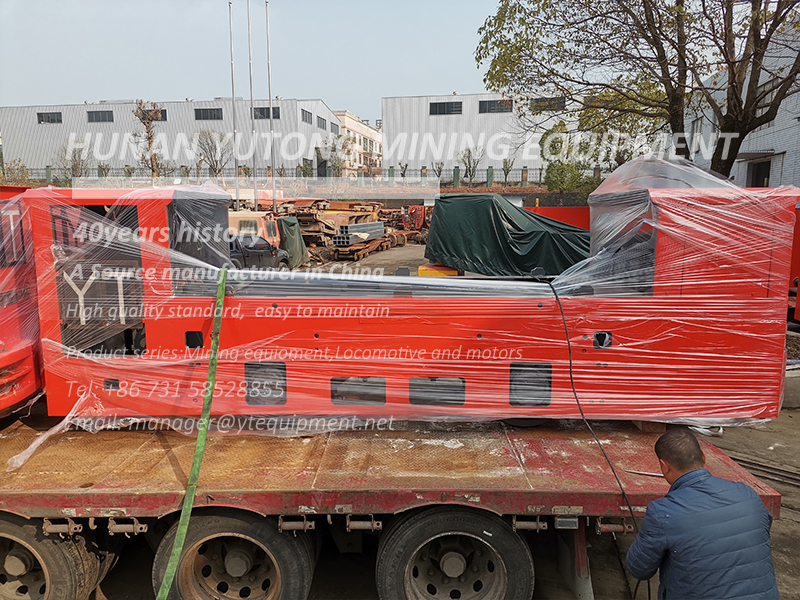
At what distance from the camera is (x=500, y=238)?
1252 cm

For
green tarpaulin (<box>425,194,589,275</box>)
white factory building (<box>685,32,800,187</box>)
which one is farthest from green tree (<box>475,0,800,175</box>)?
white factory building (<box>685,32,800,187</box>)

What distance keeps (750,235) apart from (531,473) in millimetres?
2104

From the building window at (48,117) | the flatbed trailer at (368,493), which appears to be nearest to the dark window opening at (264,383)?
the flatbed trailer at (368,493)

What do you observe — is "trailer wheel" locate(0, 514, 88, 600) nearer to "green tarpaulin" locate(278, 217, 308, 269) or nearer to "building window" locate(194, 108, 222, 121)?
"green tarpaulin" locate(278, 217, 308, 269)

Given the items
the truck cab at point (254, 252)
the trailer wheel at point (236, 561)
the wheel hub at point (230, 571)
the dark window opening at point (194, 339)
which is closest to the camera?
the trailer wheel at point (236, 561)

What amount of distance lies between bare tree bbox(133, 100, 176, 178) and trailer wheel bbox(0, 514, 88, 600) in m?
24.9

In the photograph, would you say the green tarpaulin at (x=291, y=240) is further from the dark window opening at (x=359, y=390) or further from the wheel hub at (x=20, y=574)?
the wheel hub at (x=20, y=574)

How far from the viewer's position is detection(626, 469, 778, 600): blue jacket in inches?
88.7

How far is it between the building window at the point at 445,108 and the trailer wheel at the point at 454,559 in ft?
170

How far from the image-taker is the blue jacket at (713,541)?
7.39ft

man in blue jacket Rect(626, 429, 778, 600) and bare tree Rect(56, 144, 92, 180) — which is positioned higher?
bare tree Rect(56, 144, 92, 180)

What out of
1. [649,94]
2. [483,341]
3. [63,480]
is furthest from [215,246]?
[649,94]

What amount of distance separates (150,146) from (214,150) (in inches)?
707

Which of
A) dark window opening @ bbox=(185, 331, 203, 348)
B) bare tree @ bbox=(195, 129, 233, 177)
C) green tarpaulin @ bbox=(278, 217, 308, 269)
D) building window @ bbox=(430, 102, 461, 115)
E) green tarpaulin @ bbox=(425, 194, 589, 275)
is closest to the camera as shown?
dark window opening @ bbox=(185, 331, 203, 348)
